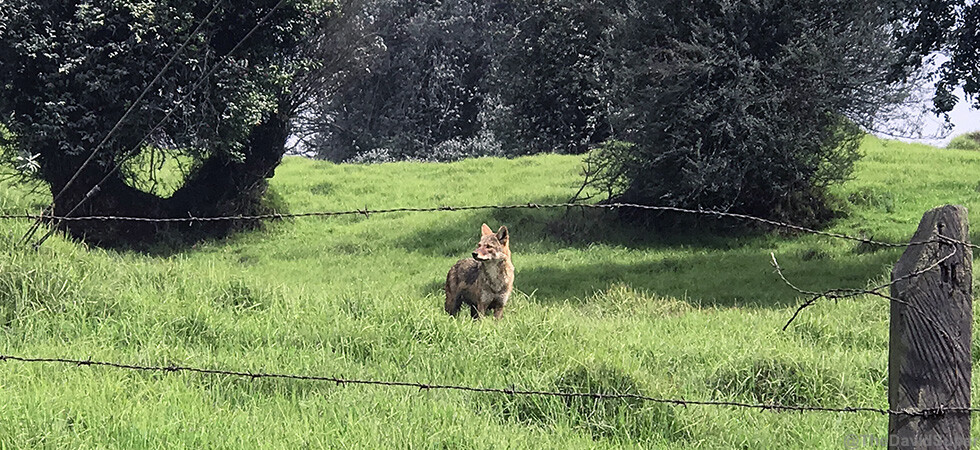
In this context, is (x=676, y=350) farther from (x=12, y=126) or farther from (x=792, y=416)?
(x=12, y=126)

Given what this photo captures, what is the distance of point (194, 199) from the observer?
79.6 feet

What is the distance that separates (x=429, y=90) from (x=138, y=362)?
44.9 m

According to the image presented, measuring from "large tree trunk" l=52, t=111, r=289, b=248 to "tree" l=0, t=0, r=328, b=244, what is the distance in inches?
1.3

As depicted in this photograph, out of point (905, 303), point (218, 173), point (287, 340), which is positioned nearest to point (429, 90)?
point (218, 173)

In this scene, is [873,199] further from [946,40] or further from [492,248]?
[492,248]

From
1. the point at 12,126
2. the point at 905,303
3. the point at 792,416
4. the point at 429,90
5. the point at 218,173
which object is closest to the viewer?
the point at 905,303

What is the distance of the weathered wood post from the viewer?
366 cm

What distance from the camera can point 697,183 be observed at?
64.3 ft

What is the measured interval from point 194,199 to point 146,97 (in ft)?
13.9

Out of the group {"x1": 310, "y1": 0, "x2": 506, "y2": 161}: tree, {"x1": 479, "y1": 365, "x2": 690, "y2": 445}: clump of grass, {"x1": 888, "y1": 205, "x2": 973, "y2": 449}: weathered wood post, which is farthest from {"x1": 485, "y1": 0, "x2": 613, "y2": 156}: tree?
{"x1": 888, "y1": 205, "x2": 973, "y2": 449}: weathered wood post

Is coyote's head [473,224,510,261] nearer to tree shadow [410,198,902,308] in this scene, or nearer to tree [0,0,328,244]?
tree shadow [410,198,902,308]

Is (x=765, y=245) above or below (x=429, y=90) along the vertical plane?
below

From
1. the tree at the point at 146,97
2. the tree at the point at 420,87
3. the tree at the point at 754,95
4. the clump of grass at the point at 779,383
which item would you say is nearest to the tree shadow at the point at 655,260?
the tree at the point at 754,95

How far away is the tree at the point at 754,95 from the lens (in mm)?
19609
